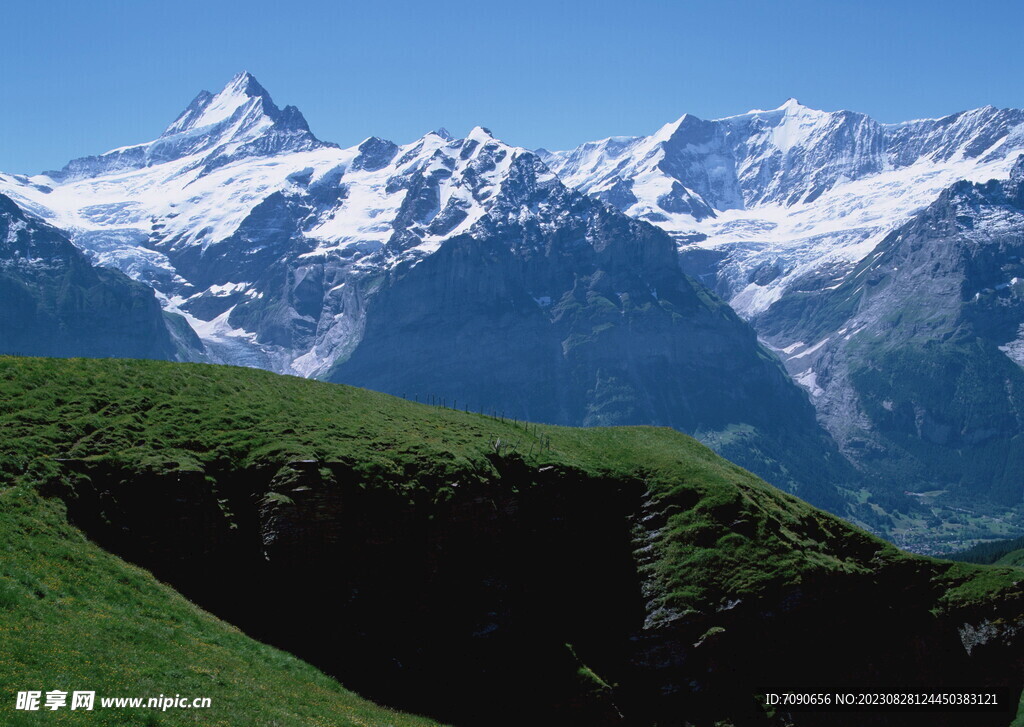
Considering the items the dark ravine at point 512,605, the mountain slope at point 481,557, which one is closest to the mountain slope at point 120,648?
the mountain slope at point 481,557

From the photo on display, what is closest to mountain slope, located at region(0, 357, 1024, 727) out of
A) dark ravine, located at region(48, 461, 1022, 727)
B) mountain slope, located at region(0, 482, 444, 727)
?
dark ravine, located at region(48, 461, 1022, 727)

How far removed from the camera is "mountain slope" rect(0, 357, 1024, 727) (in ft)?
195

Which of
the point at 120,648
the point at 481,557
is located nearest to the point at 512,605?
the point at 481,557

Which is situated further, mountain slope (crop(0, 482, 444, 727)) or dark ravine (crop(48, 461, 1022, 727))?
dark ravine (crop(48, 461, 1022, 727))

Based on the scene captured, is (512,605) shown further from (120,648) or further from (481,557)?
(120,648)

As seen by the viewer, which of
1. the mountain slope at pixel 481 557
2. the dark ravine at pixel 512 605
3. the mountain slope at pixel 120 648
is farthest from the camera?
the mountain slope at pixel 481 557

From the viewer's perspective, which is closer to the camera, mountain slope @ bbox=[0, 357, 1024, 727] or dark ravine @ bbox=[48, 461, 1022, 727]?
dark ravine @ bbox=[48, 461, 1022, 727]

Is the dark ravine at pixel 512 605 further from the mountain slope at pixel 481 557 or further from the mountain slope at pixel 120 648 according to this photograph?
the mountain slope at pixel 120 648

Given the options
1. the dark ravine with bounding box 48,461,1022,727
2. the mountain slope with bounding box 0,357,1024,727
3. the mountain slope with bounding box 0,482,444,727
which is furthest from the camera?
the mountain slope with bounding box 0,357,1024,727

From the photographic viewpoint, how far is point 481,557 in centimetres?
6900

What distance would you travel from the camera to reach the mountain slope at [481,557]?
195ft

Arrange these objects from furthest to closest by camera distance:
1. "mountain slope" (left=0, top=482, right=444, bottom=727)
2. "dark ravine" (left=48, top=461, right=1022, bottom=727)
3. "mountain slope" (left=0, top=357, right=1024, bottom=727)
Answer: "mountain slope" (left=0, top=357, right=1024, bottom=727) → "dark ravine" (left=48, top=461, right=1022, bottom=727) → "mountain slope" (left=0, top=482, right=444, bottom=727)

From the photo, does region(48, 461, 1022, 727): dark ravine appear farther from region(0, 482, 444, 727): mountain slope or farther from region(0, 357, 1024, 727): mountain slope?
region(0, 482, 444, 727): mountain slope

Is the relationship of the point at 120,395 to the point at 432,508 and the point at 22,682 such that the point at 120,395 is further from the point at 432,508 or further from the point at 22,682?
the point at 22,682
